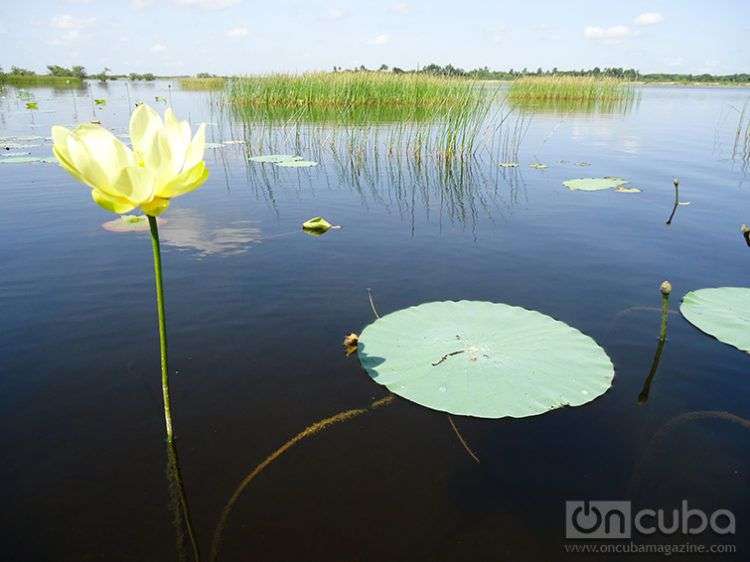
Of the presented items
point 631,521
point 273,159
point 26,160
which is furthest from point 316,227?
point 26,160

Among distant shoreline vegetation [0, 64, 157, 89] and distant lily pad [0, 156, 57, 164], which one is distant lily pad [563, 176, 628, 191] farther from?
distant shoreline vegetation [0, 64, 157, 89]

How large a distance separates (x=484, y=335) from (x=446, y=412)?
2.07 feet

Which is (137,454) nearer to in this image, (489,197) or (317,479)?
(317,479)

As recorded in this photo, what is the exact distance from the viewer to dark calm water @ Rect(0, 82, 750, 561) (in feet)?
5.32

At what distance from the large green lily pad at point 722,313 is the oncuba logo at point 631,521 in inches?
48.3

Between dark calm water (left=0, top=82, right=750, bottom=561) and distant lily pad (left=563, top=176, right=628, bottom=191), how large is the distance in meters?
1.19

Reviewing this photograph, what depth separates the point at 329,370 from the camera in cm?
246

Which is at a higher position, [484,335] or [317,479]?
[484,335]

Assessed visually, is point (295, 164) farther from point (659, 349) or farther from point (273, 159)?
point (659, 349)

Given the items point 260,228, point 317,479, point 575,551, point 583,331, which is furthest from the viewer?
point 260,228

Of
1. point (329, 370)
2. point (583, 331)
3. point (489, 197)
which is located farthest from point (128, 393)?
point (489, 197)

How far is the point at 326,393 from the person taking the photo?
2289 millimetres

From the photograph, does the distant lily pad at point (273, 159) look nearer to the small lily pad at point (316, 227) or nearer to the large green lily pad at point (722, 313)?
the small lily pad at point (316, 227)

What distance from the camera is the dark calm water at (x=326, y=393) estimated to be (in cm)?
162
